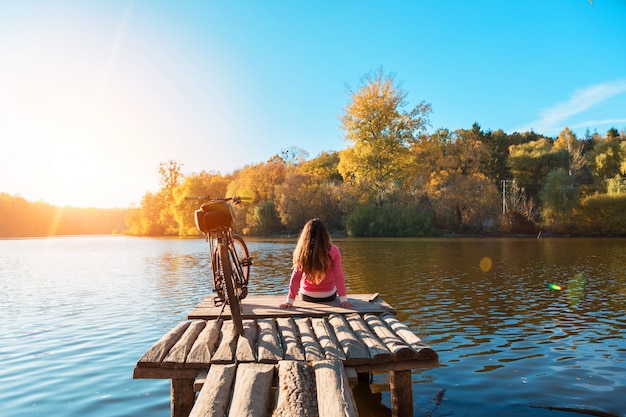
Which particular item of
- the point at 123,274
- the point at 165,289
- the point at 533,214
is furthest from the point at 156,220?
the point at 165,289

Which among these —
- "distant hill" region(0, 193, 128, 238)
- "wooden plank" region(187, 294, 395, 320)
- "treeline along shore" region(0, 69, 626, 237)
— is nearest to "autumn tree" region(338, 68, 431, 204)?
"treeline along shore" region(0, 69, 626, 237)

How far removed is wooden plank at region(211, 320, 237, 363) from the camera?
4316 mm

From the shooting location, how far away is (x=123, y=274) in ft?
64.2

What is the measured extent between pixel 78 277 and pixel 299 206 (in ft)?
122

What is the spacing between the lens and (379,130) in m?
43.9

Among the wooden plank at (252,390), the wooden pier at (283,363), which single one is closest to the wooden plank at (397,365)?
the wooden pier at (283,363)

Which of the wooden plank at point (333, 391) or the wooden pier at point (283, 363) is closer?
the wooden plank at point (333, 391)

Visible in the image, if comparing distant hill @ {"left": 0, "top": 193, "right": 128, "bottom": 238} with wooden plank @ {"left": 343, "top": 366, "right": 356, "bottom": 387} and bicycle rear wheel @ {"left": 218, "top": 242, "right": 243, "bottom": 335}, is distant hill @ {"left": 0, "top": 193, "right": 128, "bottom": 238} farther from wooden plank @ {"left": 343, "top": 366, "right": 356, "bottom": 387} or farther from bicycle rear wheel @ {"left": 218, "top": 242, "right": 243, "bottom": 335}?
wooden plank @ {"left": 343, "top": 366, "right": 356, "bottom": 387}

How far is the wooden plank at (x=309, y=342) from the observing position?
441 cm

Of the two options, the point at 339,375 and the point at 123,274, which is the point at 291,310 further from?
the point at 123,274

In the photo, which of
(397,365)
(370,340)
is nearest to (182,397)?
(370,340)

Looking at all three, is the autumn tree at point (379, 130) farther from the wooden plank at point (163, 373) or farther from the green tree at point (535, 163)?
the wooden plank at point (163, 373)

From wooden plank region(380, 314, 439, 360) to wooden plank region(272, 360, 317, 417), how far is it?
103 centimetres

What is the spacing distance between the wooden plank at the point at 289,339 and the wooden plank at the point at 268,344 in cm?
6
